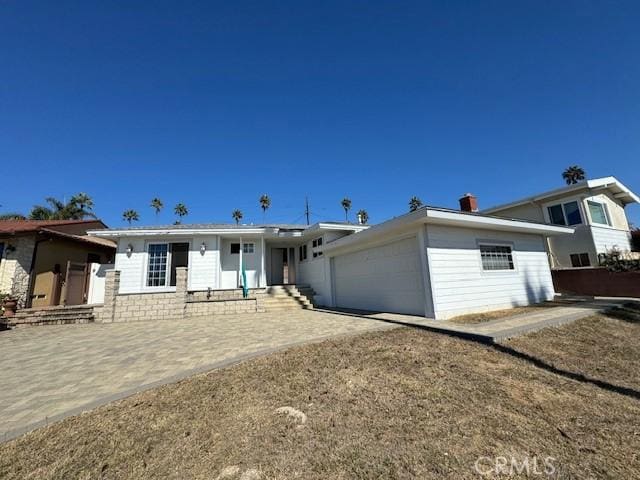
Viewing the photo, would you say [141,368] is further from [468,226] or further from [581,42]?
[581,42]

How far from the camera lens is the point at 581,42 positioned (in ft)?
30.1

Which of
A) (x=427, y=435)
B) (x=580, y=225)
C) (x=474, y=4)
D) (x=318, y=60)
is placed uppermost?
(x=318, y=60)

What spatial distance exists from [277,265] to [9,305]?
1145cm

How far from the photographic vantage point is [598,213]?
1466 cm

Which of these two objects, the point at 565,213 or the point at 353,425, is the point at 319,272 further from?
the point at 565,213

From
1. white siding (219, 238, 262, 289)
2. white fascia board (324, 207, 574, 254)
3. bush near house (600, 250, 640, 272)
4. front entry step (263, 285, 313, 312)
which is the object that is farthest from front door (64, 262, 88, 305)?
bush near house (600, 250, 640, 272)

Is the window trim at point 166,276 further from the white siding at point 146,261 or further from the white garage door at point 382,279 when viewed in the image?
the white garage door at point 382,279

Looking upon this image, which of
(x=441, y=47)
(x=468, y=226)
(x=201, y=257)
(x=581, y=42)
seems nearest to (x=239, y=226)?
(x=201, y=257)

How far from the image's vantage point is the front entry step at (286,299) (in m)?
12.0

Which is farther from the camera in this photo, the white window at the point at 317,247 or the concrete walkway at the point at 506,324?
the white window at the point at 317,247

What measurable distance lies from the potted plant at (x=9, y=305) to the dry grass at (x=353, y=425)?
38.2ft

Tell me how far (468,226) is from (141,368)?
9225 millimetres

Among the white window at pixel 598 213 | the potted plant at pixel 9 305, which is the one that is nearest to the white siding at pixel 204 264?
the potted plant at pixel 9 305

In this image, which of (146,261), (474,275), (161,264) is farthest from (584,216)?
(146,261)
